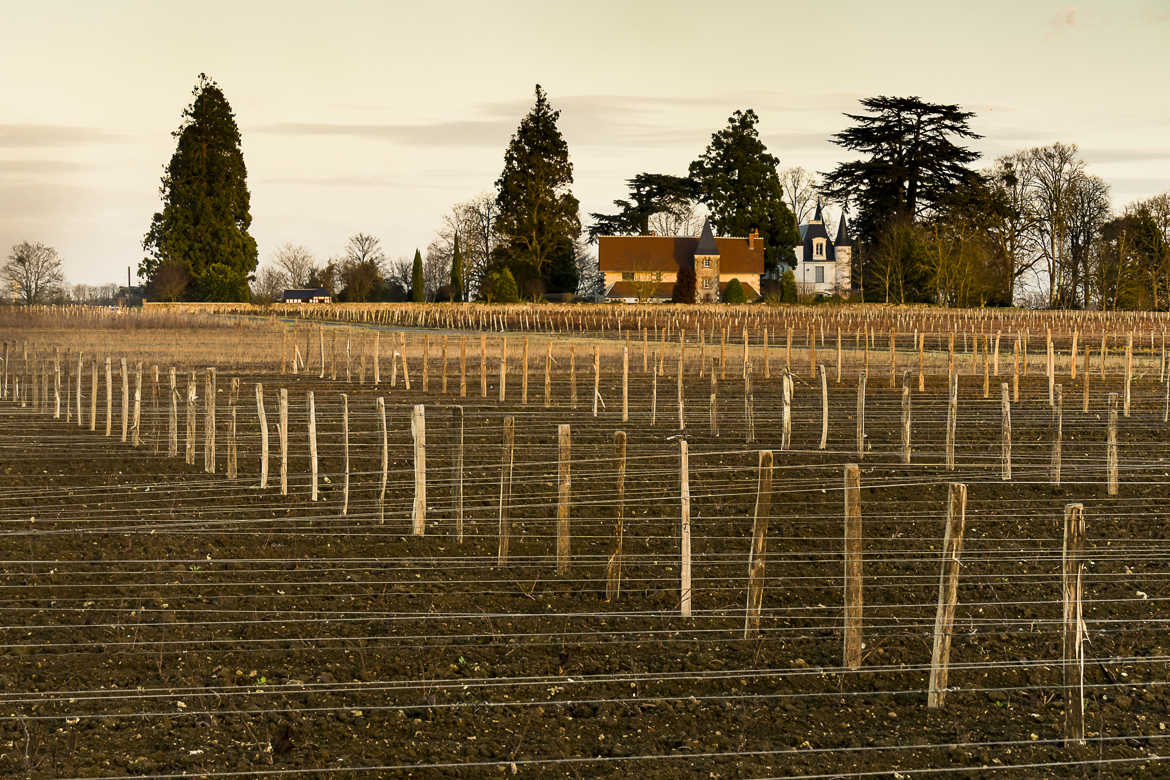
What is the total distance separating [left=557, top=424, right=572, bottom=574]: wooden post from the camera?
8.50 m

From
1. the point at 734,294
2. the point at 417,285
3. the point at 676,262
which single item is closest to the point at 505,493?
the point at 734,294

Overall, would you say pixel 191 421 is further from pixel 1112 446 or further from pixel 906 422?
pixel 1112 446

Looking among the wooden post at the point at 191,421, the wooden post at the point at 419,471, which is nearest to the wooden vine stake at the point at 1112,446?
the wooden post at the point at 419,471

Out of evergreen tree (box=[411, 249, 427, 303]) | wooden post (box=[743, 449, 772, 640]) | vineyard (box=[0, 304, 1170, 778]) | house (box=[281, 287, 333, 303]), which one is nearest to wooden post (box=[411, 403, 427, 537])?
vineyard (box=[0, 304, 1170, 778])

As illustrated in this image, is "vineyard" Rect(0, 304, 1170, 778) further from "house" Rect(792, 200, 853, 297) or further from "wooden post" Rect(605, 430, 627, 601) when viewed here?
"house" Rect(792, 200, 853, 297)

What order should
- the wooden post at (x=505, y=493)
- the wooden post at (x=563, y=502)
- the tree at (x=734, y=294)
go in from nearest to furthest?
the wooden post at (x=563, y=502) → the wooden post at (x=505, y=493) → the tree at (x=734, y=294)

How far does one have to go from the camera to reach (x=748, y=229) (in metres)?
80.1

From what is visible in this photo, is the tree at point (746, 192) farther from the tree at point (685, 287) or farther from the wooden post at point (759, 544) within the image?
the wooden post at point (759, 544)

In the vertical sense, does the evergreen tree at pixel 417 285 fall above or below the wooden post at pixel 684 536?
above

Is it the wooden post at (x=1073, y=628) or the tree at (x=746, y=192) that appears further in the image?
the tree at (x=746, y=192)

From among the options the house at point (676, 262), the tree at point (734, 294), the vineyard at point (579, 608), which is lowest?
the vineyard at point (579, 608)

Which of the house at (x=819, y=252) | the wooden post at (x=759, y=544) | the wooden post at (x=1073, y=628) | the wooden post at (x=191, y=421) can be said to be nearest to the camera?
the wooden post at (x=1073, y=628)

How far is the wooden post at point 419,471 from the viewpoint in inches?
381

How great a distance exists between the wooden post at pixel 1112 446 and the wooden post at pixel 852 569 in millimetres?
5932
